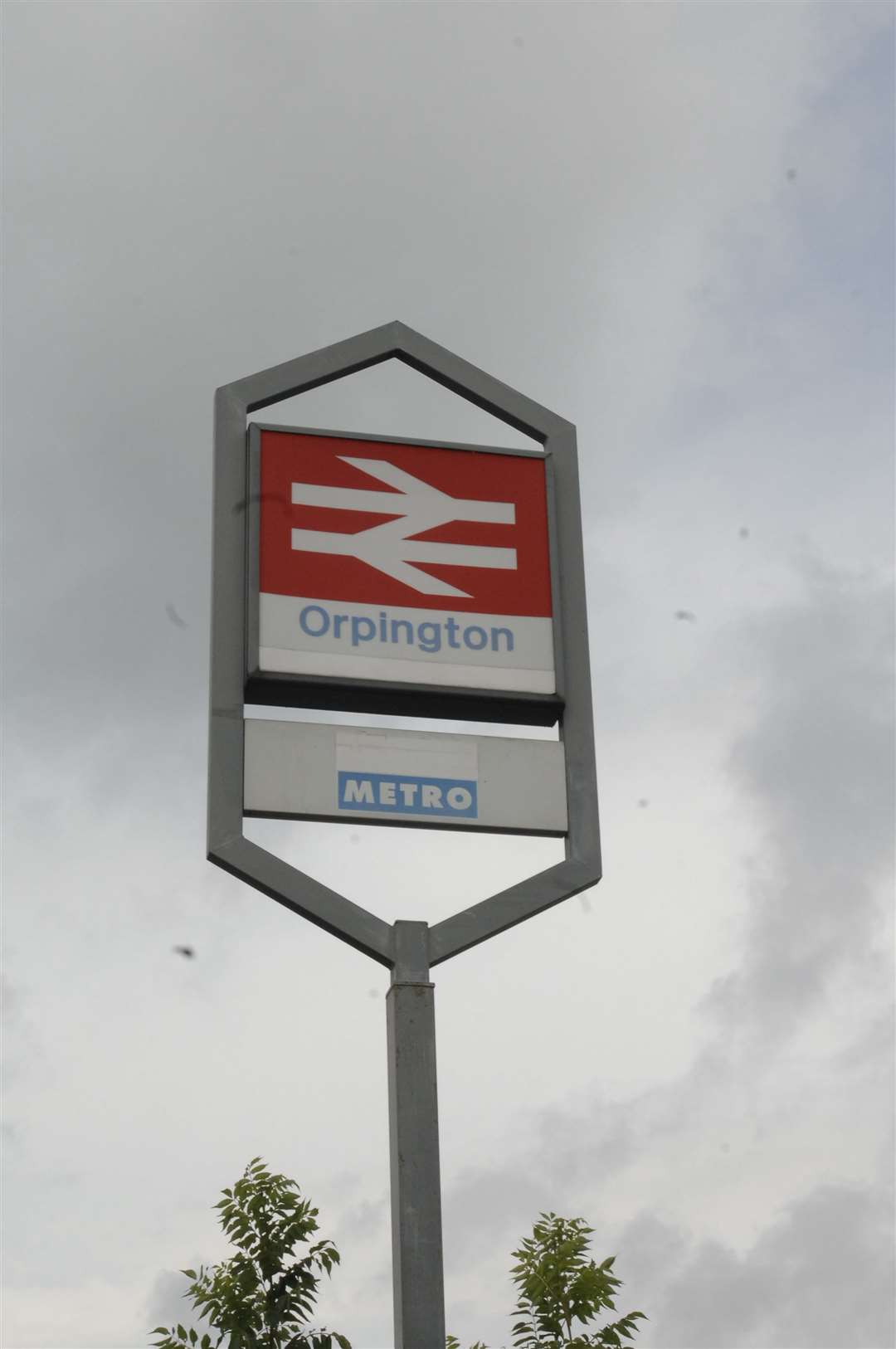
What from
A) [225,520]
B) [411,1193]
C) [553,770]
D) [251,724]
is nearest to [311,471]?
[225,520]

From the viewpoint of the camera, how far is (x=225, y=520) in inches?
418

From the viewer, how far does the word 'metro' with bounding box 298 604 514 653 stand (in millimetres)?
10438

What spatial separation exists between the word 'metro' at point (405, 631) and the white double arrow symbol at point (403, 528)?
223mm

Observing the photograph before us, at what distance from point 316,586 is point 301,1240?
14.9 ft

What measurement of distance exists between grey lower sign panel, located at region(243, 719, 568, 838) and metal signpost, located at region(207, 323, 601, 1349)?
1cm

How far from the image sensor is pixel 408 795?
33.2 ft

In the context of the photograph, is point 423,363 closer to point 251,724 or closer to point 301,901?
point 251,724

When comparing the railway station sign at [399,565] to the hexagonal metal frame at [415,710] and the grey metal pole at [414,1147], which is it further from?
the grey metal pole at [414,1147]

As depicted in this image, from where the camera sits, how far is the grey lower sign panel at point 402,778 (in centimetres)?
998

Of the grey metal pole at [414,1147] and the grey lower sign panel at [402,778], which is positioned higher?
the grey lower sign panel at [402,778]

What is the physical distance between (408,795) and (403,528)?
1.77m

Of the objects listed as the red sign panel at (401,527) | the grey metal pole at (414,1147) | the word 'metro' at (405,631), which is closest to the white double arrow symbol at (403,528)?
the red sign panel at (401,527)

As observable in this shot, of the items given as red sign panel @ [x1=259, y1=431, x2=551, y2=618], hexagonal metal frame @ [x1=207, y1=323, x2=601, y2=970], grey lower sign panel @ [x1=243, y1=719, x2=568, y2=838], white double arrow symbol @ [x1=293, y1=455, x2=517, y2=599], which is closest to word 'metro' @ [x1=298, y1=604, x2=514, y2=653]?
red sign panel @ [x1=259, y1=431, x2=551, y2=618]

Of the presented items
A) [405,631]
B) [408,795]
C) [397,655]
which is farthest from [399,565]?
[408,795]
